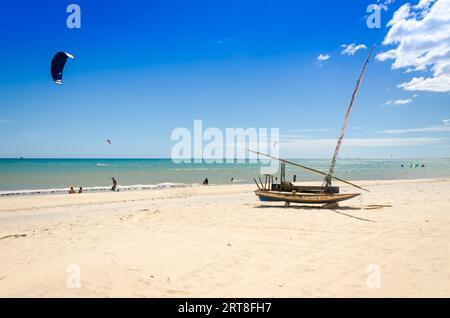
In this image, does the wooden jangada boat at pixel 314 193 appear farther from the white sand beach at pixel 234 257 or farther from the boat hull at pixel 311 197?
the white sand beach at pixel 234 257

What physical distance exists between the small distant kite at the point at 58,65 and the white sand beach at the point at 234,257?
7.09 metres

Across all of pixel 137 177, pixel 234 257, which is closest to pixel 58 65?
pixel 234 257

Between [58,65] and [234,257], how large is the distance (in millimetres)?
12995

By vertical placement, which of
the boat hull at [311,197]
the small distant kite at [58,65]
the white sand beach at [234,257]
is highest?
the small distant kite at [58,65]

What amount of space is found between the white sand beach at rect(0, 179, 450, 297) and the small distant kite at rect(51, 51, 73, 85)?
23.3ft

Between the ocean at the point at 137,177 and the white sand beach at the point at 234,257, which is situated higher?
the ocean at the point at 137,177

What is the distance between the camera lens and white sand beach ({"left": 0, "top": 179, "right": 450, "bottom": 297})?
262 inches

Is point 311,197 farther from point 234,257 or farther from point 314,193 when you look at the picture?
point 234,257

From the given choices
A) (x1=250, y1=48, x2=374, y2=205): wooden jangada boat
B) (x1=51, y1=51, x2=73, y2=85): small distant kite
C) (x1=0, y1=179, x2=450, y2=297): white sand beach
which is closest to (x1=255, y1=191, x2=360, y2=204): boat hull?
(x1=250, y1=48, x2=374, y2=205): wooden jangada boat

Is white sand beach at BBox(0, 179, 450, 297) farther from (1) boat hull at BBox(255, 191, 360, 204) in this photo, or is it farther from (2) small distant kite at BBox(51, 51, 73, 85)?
(2) small distant kite at BBox(51, 51, 73, 85)

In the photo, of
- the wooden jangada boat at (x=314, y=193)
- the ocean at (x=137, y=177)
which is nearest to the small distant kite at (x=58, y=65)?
the wooden jangada boat at (x=314, y=193)

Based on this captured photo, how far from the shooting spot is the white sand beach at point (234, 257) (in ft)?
21.8

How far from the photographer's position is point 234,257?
870cm
